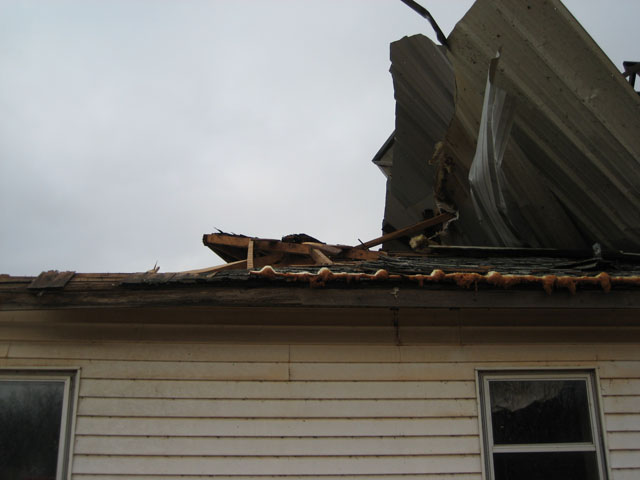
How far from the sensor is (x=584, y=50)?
21.4ft

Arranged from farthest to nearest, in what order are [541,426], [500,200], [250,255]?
[500,200] < [250,255] < [541,426]

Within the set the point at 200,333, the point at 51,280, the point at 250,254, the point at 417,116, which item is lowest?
the point at 200,333

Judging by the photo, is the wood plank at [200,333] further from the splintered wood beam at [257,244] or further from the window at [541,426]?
the splintered wood beam at [257,244]

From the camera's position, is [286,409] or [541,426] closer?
[286,409]

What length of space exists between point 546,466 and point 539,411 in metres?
0.39

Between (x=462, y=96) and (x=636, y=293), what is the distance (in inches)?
148

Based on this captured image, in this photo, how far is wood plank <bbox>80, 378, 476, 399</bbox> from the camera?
466cm

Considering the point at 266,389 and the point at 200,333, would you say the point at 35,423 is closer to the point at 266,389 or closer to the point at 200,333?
the point at 200,333

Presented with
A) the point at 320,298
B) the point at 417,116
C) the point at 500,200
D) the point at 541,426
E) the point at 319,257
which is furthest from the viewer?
the point at 417,116

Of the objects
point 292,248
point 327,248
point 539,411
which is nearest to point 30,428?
point 292,248

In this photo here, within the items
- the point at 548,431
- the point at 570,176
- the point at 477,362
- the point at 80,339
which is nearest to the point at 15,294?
the point at 80,339

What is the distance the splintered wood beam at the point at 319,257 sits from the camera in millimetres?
5764

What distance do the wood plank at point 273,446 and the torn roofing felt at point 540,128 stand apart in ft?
11.4

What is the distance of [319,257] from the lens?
235 inches
